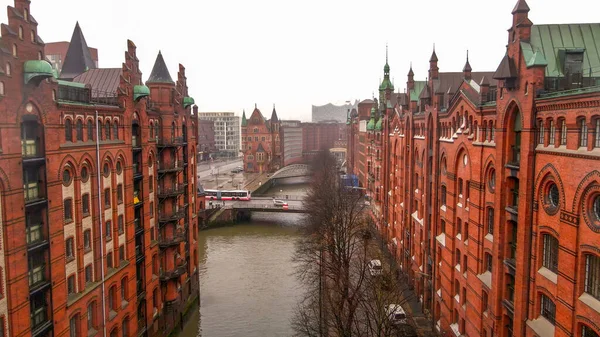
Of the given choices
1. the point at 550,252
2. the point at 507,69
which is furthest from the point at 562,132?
the point at 550,252

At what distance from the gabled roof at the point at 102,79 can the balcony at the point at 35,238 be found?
1674 cm

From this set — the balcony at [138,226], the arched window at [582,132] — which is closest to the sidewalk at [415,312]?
the balcony at [138,226]

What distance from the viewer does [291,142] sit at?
186 m

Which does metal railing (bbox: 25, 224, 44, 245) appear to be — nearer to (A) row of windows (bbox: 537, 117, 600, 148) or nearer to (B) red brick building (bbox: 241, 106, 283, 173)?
(A) row of windows (bbox: 537, 117, 600, 148)

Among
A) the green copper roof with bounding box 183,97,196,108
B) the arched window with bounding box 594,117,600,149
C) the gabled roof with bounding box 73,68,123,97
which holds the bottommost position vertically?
the arched window with bounding box 594,117,600,149

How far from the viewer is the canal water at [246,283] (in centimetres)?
3981

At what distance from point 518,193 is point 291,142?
6444 inches

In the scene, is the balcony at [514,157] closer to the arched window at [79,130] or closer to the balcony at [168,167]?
the arched window at [79,130]

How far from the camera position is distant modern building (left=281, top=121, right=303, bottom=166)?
17300 centimetres

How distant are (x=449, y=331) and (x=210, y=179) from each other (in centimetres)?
9848

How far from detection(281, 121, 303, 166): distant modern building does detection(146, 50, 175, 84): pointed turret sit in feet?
418

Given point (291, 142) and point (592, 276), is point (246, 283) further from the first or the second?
point (291, 142)

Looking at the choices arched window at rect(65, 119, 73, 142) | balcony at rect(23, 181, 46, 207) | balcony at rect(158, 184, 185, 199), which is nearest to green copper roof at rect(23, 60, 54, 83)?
arched window at rect(65, 119, 73, 142)

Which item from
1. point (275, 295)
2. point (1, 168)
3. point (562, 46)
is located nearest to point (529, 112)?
point (562, 46)
